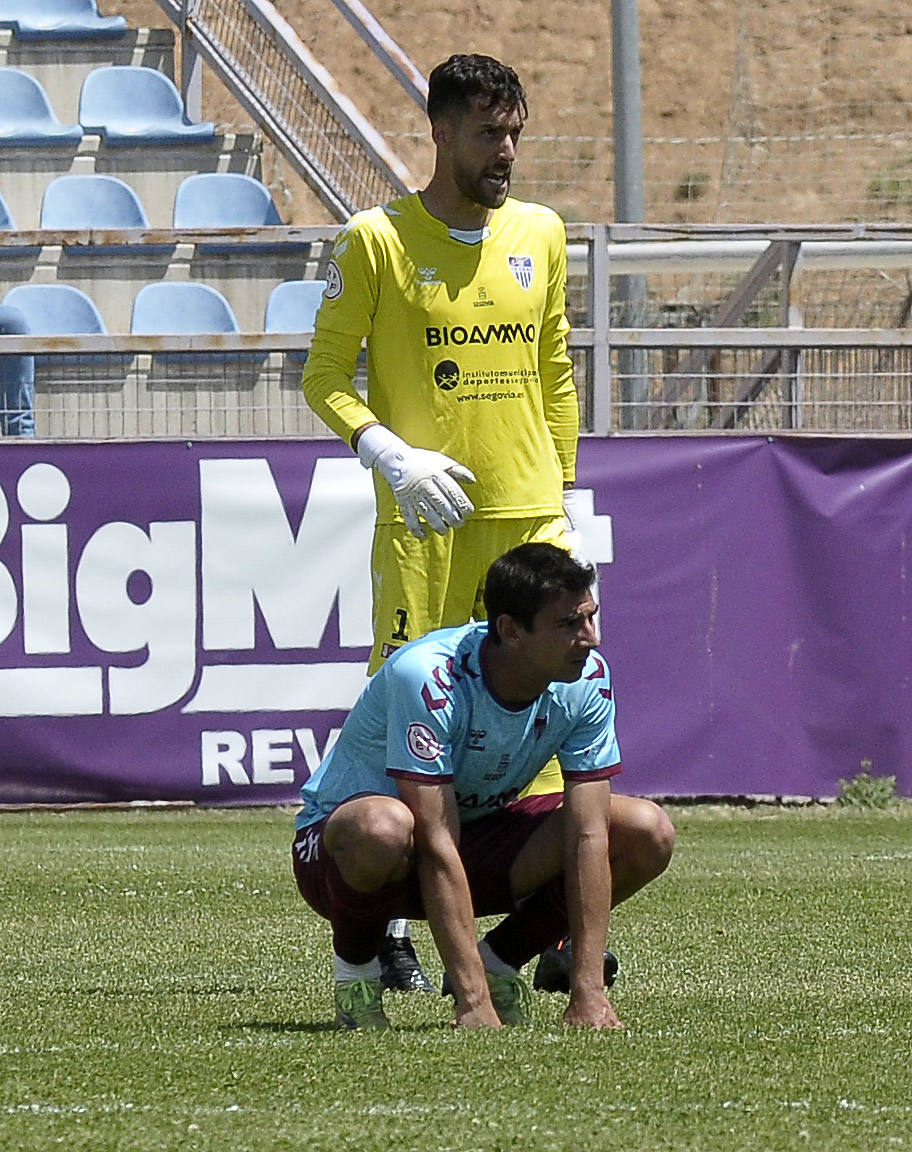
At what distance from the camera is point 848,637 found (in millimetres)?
9992

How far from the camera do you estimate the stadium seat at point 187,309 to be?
13.0 meters

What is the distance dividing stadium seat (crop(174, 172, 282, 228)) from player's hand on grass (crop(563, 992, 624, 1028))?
11.2 m

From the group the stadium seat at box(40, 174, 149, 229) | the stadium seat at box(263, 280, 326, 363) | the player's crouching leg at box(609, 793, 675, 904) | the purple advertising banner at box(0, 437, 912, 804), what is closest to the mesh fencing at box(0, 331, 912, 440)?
the purple advertising banner at box(0, 437, 912, 804)

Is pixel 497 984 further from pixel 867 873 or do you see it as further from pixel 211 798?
pixel 211 798

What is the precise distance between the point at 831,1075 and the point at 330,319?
2457 mm

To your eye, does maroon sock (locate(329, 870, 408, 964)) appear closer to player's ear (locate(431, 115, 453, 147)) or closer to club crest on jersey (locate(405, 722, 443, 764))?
club crest on jersey (locate(405, 722, 443, 764))

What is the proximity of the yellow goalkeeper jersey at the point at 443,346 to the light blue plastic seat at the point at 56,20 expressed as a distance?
12.1 metres

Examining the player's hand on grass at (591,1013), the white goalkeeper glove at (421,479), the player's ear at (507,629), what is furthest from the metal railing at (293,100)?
the player's hand on grass at (591,1013)

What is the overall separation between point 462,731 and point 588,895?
0.41 m

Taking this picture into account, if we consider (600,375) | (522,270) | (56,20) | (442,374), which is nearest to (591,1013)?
(442,374)

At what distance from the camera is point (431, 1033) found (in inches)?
160

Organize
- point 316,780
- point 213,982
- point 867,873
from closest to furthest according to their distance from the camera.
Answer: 1. point 316,780
2. point 213,982
3. point 867,873

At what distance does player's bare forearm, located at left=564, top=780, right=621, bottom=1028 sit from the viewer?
407cm

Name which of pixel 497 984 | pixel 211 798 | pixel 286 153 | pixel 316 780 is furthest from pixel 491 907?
pixel 286 153
